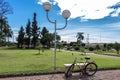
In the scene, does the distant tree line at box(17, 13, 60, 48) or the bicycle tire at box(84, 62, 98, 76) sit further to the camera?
the distant tree line at box(17, 13, 60, 48)

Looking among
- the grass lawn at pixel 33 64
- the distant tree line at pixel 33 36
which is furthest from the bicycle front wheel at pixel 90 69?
the distant tree line at pixel 33 36

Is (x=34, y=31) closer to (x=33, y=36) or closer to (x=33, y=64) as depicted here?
(x=33, y=36)

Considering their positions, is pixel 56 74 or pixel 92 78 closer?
pixel 92 78

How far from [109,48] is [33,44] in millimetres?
23675

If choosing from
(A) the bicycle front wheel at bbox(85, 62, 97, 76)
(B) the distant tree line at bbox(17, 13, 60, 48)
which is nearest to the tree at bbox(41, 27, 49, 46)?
(B) the distant tree line at bbox(17, 13, 60, 48)

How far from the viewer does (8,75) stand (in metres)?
8.22

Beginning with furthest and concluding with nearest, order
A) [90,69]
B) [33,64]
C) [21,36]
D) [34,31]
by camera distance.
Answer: [21,36]
[34,31]
[33,64]
[90,69]

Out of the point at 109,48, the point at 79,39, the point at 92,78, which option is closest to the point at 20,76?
the point at 92,78

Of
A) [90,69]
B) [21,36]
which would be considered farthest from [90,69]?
[21,36]

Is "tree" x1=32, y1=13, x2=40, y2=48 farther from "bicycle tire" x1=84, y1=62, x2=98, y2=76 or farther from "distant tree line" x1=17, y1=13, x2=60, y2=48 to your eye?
"bicycle tire" x1=84, y1=62, x2=98, y2=76

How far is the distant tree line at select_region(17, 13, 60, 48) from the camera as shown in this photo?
58522 mm

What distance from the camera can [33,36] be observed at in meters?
58.8

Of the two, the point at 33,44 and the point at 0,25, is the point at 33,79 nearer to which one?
the point at 0,25

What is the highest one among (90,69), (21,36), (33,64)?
(21,36)
